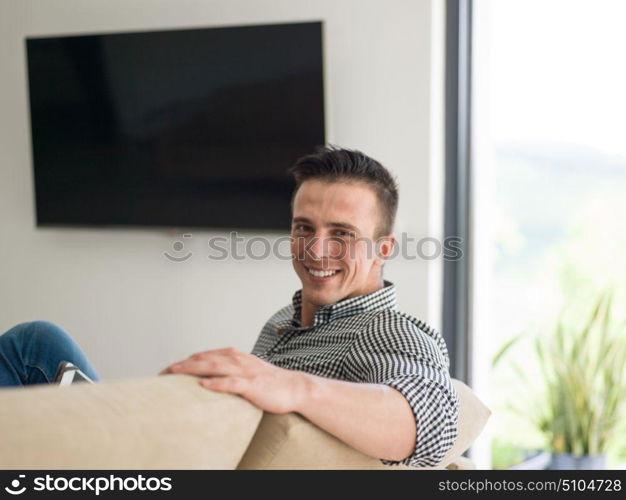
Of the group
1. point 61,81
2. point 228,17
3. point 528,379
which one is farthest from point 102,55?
point 528,379

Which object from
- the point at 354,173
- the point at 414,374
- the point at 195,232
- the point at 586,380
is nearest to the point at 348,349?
the point at 414,374

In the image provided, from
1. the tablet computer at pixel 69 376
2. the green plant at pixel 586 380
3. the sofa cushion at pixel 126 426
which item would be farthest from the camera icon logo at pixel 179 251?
the sofa cushion at pixel 126 426

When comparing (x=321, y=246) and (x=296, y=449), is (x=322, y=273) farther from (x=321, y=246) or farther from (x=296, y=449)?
(x=296, y=449)

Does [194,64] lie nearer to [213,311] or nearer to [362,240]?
[213,311]

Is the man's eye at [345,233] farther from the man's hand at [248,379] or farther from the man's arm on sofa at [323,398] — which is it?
the man's hand at [248,379]

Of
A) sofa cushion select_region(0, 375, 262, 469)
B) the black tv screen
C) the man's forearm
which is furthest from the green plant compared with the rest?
sofa cushion select_region(0, 375, 262, 469)

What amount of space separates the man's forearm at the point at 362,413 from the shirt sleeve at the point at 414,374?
0.07 feet

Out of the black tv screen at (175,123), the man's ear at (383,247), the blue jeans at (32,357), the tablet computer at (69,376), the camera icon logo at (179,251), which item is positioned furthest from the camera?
the camera icon logo at (179,251)

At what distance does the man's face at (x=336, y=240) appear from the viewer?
1.83 m

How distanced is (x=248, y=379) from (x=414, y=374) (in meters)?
0.34

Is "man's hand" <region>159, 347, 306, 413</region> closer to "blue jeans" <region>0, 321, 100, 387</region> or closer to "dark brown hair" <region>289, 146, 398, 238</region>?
"dark brown hair" <region>289, 146, 398, 238</region>

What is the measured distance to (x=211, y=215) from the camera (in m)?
3.55

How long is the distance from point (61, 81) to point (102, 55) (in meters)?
0.25

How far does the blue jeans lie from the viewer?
210 centimetres
